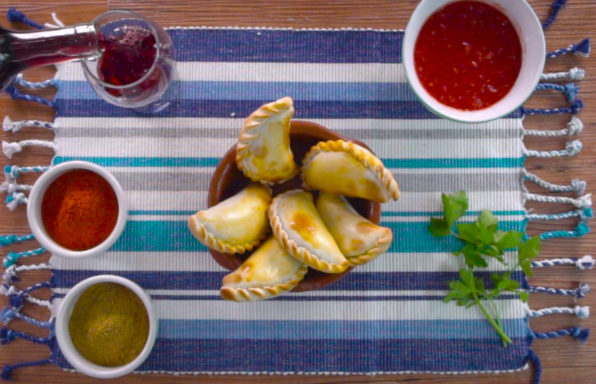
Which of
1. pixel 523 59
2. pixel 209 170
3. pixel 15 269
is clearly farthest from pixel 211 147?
pixel 523 59

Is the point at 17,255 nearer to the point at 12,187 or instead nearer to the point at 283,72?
the point at 12,187

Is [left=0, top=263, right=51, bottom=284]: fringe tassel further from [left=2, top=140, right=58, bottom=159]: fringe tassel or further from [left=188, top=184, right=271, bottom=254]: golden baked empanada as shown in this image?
[left=188, top=184, right=271, bottom=254]: golden baked empanada

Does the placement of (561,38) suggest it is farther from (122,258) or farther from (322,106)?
(122,258)

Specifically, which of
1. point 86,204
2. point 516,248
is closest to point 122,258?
point 86,204

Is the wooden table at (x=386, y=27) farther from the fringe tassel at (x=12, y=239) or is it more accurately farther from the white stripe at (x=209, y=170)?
the white stripe at (x=209, y=170)

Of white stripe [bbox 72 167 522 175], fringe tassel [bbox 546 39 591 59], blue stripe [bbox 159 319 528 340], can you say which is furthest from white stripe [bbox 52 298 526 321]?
fringe tassel [bbox 546 39 591 59]

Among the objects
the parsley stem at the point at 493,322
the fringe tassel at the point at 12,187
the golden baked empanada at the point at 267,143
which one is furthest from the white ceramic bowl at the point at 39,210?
the parsley stem at the point at 493,322
